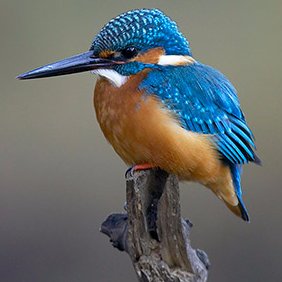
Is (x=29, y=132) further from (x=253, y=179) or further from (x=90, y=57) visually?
(x=90, y=57)

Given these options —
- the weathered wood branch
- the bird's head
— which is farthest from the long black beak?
the weathered wood branch

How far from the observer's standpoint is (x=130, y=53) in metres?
3.99

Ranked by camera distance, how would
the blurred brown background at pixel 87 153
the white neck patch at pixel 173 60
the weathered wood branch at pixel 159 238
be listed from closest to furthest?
the weathered wood branch at pixel 159 238
the white neck patch at pixel 173 60
the blurred brown background at pixel 87 153

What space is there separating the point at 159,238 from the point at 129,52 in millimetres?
722

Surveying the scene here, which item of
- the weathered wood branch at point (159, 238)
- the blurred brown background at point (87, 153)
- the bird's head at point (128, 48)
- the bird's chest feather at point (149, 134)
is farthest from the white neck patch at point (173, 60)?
the blurred brown background at point (87, 153)

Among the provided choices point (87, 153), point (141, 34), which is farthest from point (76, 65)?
point (87, 153)

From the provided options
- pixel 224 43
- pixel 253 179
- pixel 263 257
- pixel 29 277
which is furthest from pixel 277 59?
pixel 29 277

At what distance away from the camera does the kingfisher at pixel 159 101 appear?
397 cm

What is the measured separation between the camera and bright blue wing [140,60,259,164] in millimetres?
4027

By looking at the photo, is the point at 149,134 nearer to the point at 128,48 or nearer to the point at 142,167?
the point at 142,167

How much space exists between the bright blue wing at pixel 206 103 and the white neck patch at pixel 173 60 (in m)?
0.02

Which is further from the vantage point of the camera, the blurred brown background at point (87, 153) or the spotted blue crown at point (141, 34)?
the blurred brown background at point (87, 153)

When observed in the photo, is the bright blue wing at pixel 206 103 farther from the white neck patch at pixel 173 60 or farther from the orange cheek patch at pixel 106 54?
the orange cheek patch at pixel 106 54

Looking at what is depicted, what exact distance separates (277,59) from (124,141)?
101 inches
